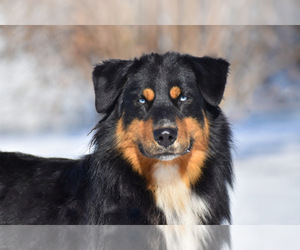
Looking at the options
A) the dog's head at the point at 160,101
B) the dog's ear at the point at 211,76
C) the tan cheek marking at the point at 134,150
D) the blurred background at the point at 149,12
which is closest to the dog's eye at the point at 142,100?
the dog's head at the point at 160,101

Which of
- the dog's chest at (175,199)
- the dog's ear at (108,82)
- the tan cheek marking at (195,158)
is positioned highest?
the dog's ear at (108,82)

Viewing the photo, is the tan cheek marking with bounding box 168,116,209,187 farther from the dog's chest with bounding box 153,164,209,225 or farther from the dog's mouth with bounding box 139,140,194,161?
the dog's mouth with bounding box 139,140,194,161

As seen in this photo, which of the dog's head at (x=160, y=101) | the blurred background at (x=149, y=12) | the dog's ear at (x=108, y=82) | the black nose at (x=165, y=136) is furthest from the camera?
the blurred background at (x=149, y=12)

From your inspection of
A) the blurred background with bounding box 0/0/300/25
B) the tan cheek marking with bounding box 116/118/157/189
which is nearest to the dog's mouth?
the tan cheek marking with bounding box 116/118/157/189

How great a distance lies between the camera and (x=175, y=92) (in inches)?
105

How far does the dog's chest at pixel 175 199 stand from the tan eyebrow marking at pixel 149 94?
0.42 metres

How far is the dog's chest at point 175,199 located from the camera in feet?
8.90

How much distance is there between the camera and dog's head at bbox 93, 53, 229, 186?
2.56m

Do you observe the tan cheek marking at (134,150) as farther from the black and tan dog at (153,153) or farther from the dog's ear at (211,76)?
the dog's ear at (211,76)

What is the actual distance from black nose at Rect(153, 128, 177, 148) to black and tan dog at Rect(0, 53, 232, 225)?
80mm

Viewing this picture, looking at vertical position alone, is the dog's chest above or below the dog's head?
below

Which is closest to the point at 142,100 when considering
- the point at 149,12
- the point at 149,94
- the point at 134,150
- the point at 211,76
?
the point at 149,94

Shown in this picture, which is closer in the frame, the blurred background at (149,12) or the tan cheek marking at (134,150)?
the tan cheek marking at (134,150)

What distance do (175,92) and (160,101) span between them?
0.11 metres
